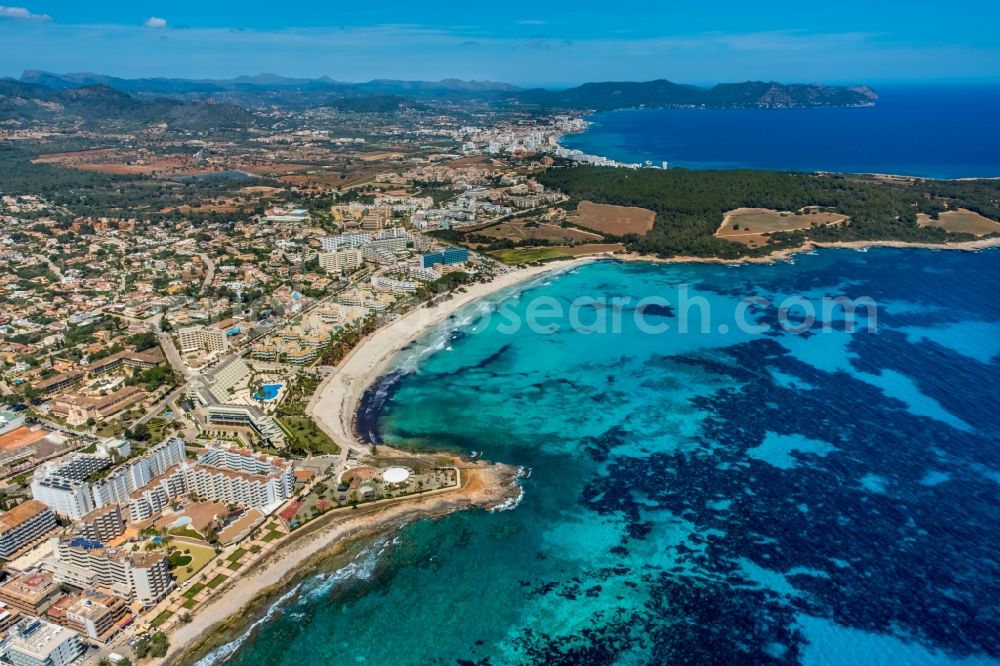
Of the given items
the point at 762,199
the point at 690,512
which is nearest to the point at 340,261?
the point at 690,512

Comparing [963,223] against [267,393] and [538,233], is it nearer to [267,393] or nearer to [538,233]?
[538,233]

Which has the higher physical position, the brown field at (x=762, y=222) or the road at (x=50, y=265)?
the brown field at (x=762, y=222)

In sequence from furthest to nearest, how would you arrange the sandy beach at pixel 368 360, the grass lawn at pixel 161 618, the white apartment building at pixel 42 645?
the sandy beach at pixel 368 360 → the grass lawn at pixel 161 618 → the white apartment building at pixel 42 645

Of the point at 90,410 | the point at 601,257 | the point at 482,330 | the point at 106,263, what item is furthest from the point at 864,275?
the point at 106,263

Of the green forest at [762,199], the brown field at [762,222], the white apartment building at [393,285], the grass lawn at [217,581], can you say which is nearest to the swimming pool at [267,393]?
the grass lawn at [217,581]

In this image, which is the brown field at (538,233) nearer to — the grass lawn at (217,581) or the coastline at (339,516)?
the coastline at (339,516)

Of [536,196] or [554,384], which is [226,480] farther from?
[536,196]

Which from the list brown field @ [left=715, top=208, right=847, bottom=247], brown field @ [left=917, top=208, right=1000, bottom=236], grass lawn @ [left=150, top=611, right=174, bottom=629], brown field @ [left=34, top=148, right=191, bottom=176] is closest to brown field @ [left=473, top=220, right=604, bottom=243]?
brown field @ [left=715, top=208, right=847, bottom=247]

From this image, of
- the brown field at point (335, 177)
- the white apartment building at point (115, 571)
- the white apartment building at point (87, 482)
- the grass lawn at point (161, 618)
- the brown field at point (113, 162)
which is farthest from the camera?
the brown field at point (113, 162)
